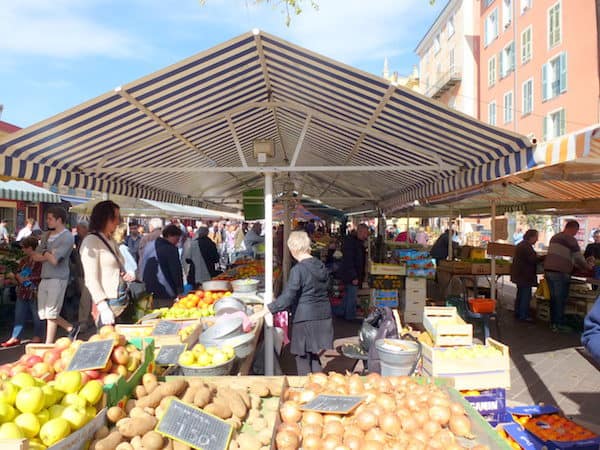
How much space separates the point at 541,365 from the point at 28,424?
229 inches

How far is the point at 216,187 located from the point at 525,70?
19483mm

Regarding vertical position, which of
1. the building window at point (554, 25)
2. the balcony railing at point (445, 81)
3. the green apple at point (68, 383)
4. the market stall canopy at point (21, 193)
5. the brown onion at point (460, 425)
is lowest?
the brown onion at point (460, 425)

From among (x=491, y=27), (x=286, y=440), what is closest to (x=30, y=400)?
(x=286, y=440)

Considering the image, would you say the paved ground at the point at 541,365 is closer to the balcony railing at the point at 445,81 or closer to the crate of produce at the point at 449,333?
the crate of produce at the point at 449,333

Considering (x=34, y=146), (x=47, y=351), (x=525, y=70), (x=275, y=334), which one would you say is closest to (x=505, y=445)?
(x=47, y=351)

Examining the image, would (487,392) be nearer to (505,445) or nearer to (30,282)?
(505,445)

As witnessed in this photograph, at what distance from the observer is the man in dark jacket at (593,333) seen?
221 cm

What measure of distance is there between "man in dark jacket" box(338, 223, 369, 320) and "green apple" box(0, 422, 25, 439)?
21.3ft

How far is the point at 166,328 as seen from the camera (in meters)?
3.64

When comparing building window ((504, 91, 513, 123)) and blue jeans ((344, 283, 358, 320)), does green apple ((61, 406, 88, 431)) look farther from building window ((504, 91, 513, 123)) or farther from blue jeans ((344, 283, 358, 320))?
building window ((504, 91, 513, 123))

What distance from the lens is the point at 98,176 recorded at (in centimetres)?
506

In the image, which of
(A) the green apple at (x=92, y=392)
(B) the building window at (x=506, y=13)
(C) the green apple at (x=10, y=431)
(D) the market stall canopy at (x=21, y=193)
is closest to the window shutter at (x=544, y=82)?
(B) the building window at (x=506, y=13)

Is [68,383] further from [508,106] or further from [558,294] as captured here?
[508,106]

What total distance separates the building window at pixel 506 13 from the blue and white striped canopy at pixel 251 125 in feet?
75.2
